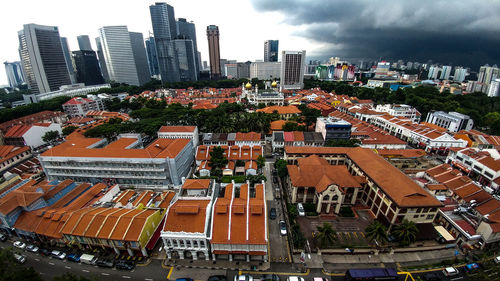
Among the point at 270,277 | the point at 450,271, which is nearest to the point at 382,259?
the point at 450,271

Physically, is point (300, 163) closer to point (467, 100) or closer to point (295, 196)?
point (295, 196)

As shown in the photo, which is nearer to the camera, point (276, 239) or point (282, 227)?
point (276, 239)

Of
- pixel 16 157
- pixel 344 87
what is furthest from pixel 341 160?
pixel 344 87

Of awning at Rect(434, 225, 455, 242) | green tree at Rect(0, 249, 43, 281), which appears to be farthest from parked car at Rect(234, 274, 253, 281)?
awning at Rect(434, 225, 455, 242)

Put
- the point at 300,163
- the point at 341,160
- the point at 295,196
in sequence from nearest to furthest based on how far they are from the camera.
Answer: the point at 295,196 → the point at 300,163 → the point at 341,160

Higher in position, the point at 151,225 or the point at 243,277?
the point at 151,225

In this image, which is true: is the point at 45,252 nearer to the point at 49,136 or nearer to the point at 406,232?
the point at 406,232
